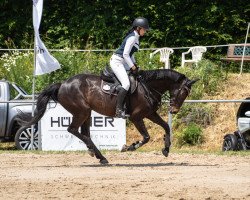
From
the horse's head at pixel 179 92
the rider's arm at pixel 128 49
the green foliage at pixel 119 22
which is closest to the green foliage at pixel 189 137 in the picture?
the green foliage at pixel 119 22

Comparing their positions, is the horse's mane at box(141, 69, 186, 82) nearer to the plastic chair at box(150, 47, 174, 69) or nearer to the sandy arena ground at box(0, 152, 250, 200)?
the sandy arena ground at box(0, 152, 250, 200)

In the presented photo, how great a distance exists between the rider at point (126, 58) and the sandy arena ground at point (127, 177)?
4.44ft

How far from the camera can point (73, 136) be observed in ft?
76.5

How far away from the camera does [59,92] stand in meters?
18.9

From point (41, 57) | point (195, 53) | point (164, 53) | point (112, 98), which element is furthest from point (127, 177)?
point (195, 53)

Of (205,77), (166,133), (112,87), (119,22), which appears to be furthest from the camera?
(119,22)

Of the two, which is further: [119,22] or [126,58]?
[119,22]

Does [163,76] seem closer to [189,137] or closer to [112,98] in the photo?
[112,98]

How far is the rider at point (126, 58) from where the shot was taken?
59.6 ft

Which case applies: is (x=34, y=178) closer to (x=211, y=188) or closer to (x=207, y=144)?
(x=211, y=188)

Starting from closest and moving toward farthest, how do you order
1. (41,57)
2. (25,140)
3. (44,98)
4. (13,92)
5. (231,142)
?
(44,98)
(231,142)
(41,57)
(25,140)
(13,92)

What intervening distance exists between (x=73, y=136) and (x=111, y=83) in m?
4.79

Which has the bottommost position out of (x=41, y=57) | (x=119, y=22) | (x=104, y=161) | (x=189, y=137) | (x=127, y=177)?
(x=189, y=137)

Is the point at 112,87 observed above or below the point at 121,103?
above
